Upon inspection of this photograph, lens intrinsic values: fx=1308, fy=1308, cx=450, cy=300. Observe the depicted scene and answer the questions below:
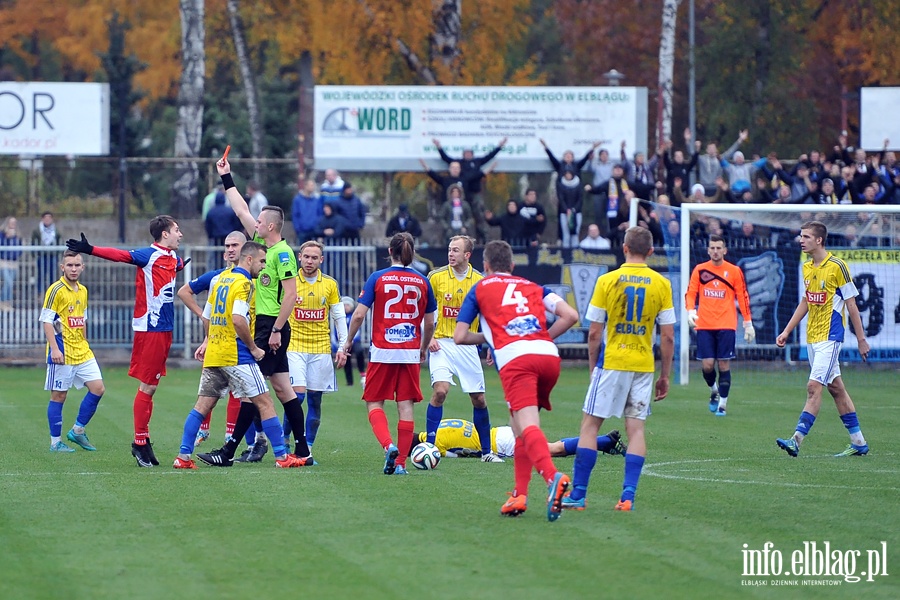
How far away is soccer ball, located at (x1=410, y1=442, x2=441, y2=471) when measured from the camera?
11.4 metres

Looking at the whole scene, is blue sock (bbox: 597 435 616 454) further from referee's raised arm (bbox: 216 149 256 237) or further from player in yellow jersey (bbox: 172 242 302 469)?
referee's raised arm (bbox: 216 149 256 237)

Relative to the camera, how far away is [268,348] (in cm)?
1180

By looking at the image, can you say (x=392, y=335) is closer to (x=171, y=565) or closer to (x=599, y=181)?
(x=171, y=565)

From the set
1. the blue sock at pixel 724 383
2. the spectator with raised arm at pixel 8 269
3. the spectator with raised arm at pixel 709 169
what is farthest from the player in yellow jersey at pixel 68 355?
the spectator with raised arm at pixel 709 169

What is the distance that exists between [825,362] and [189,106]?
801 inches

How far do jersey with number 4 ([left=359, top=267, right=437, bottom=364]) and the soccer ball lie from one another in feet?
2.72

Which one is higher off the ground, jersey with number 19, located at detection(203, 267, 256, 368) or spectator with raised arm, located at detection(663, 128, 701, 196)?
spectator with raised arm, located at detection(663, 128, 701, 196)

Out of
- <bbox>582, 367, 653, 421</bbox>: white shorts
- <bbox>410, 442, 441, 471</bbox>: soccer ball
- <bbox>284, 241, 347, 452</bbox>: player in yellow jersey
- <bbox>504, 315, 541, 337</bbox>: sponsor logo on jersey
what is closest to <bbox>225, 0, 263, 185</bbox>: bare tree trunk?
<bbox>284, 241, 347, 452</bbox>: player in yellow jersey

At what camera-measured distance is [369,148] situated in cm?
2742

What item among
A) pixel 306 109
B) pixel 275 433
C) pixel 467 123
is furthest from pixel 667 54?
pixel 275 433

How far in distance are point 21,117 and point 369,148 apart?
23.6 ft

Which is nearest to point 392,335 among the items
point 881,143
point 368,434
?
point 368,434

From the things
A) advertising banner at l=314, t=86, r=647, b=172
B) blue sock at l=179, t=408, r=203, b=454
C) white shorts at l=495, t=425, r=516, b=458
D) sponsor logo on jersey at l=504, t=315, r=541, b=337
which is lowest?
white shorts at l=495, t=425, r=516, b=458

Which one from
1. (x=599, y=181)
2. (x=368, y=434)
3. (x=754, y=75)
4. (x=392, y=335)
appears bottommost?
(x=368, y=434)
